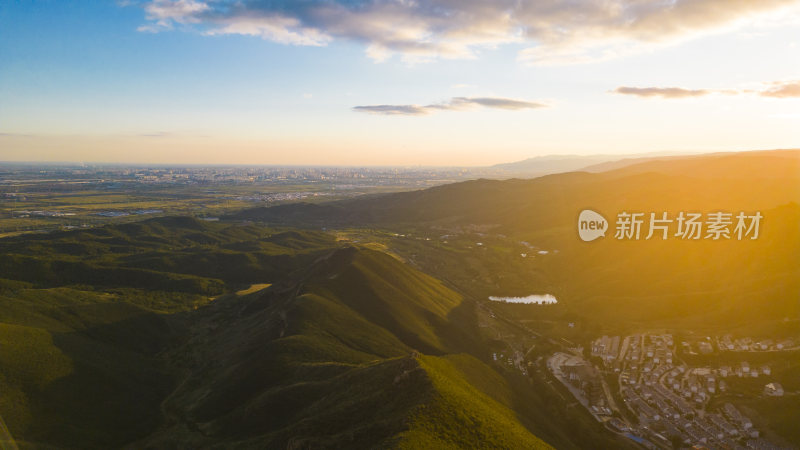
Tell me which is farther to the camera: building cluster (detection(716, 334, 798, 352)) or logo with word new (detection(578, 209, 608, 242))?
logo with word new (detection(578, 209, 608, 242))

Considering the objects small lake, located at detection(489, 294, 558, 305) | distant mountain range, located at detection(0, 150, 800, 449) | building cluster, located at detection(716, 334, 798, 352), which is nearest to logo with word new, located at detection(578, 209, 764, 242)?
distant mountain range, located at detection(0, 150, 800, 449)

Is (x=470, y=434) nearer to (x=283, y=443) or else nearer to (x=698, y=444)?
(x=283, y=443)

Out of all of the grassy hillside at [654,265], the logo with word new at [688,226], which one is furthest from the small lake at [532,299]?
the logo with word new at [688,226]

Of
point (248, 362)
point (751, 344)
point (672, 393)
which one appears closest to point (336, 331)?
point (248, 362)

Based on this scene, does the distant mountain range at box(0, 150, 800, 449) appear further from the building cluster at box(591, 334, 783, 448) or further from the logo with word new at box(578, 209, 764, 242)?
the building cluster at box(591, 334, 783, 448)

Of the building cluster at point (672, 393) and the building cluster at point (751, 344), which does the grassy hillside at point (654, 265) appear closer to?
the building cluster at point (751, 344)

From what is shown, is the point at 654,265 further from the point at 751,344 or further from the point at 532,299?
the point at 751,344

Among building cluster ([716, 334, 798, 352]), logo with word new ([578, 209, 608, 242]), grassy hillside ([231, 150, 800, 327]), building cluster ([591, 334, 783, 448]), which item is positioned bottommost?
building cluster ([591, 334, 783, 448])
